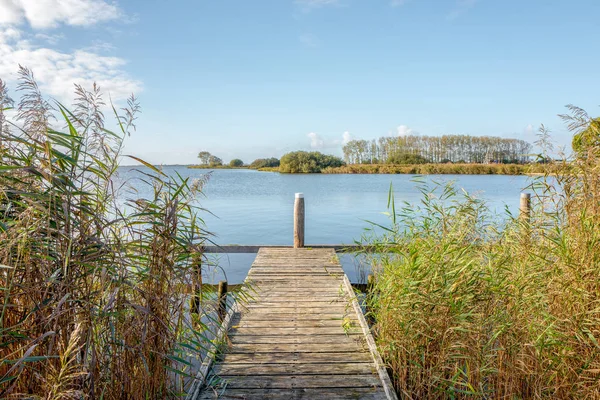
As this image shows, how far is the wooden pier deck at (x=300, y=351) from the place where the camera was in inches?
115

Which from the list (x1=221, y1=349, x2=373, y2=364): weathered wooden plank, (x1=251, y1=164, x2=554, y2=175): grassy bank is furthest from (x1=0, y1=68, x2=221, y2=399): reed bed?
(x1=251, y1=164, x2=554, y2=175): grassy bank

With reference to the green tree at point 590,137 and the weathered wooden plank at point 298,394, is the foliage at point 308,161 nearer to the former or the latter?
the green tree at point 590,137

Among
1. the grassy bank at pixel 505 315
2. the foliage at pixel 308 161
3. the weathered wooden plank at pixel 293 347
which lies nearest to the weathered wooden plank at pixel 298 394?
the grassy bank at pixel 505 315

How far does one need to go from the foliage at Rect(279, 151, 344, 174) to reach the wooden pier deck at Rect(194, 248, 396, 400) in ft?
165

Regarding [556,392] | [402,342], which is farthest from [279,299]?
[556,392]

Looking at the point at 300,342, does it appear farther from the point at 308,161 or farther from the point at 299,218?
the point at 308,161

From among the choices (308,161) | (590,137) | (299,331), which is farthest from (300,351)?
(308,161)

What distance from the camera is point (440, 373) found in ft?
9.94

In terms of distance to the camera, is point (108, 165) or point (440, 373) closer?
point (108, 165)

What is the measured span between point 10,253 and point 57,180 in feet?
1.46

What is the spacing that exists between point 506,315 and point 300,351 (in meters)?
1.85

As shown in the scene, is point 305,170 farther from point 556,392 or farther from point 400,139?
point 556,392

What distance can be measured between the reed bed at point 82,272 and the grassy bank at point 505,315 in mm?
1775

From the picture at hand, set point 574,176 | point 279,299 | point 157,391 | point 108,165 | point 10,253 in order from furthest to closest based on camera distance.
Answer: point 279,299, point 574,176, point 108,165, point 157,391, point 10,253
